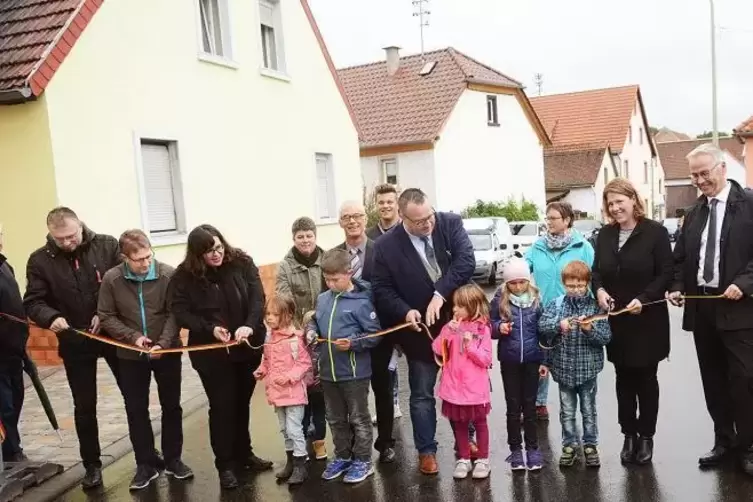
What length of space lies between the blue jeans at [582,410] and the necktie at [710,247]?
1.08m

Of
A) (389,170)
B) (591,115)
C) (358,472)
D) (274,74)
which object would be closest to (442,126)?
(389,170)

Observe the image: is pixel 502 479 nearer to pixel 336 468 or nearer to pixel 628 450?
pixel 628 450

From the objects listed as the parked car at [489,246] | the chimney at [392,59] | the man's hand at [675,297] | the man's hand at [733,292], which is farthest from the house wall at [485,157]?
the man's hand at [733,292]

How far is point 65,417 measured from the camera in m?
7.73

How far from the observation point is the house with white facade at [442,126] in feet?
86.4

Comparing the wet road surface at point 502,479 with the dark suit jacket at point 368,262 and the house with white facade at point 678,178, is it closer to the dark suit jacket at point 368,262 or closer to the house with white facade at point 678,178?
the dark suit jacket at point 368,262

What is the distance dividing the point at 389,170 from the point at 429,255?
21896 mm

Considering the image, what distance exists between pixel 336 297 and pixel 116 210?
6.42 meters

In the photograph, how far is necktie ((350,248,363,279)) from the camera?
6.01 m

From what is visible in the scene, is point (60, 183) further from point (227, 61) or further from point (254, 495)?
point (254, 495)

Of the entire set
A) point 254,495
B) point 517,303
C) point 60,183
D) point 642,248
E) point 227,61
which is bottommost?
point 254,495

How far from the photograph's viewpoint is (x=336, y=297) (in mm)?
5477

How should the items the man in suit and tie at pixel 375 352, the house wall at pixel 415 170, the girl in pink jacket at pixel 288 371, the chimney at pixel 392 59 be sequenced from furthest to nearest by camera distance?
1. the chimney at pixel 392 59
2. the house wall at pixel 415 170
3. the man in suit and tie at pixel 375 352
4. the girl in pink jacket at pixel 288 371

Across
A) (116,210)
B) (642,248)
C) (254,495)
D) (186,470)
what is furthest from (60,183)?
(642,248)
